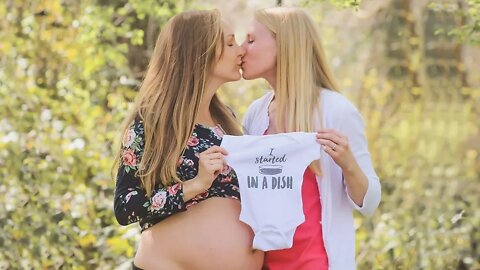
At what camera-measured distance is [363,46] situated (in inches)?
401

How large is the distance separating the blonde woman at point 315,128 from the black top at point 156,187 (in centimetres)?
26

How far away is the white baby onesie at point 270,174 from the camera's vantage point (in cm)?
325

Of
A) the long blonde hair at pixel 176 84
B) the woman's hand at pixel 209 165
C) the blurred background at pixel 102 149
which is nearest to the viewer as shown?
the woman's hand at pixel 209 165

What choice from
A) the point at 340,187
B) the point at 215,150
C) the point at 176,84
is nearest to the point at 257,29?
the point at 176,84

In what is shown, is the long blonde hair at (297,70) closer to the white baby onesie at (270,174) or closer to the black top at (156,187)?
the white baby onesie at (270,174)

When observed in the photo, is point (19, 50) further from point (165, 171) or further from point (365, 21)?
point (365, 21)

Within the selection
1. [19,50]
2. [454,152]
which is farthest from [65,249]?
[454,152]

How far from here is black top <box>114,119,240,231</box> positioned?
324 cm

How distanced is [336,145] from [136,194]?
67 centimetres

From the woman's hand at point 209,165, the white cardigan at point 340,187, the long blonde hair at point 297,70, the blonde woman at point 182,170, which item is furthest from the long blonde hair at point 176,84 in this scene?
the white cardigan at point 340,187

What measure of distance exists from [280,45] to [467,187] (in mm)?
3789

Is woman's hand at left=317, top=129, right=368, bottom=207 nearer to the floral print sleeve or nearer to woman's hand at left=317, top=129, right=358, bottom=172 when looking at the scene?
woman's hand at left=317, top=129, right=358, bottom=172

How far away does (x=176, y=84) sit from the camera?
3398 mm

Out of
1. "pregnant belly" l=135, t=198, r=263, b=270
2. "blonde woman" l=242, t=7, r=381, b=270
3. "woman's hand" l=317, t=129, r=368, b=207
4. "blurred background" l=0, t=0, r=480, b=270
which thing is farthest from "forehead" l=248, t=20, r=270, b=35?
"blurred background" l=0, t=0, r=480, b=270
